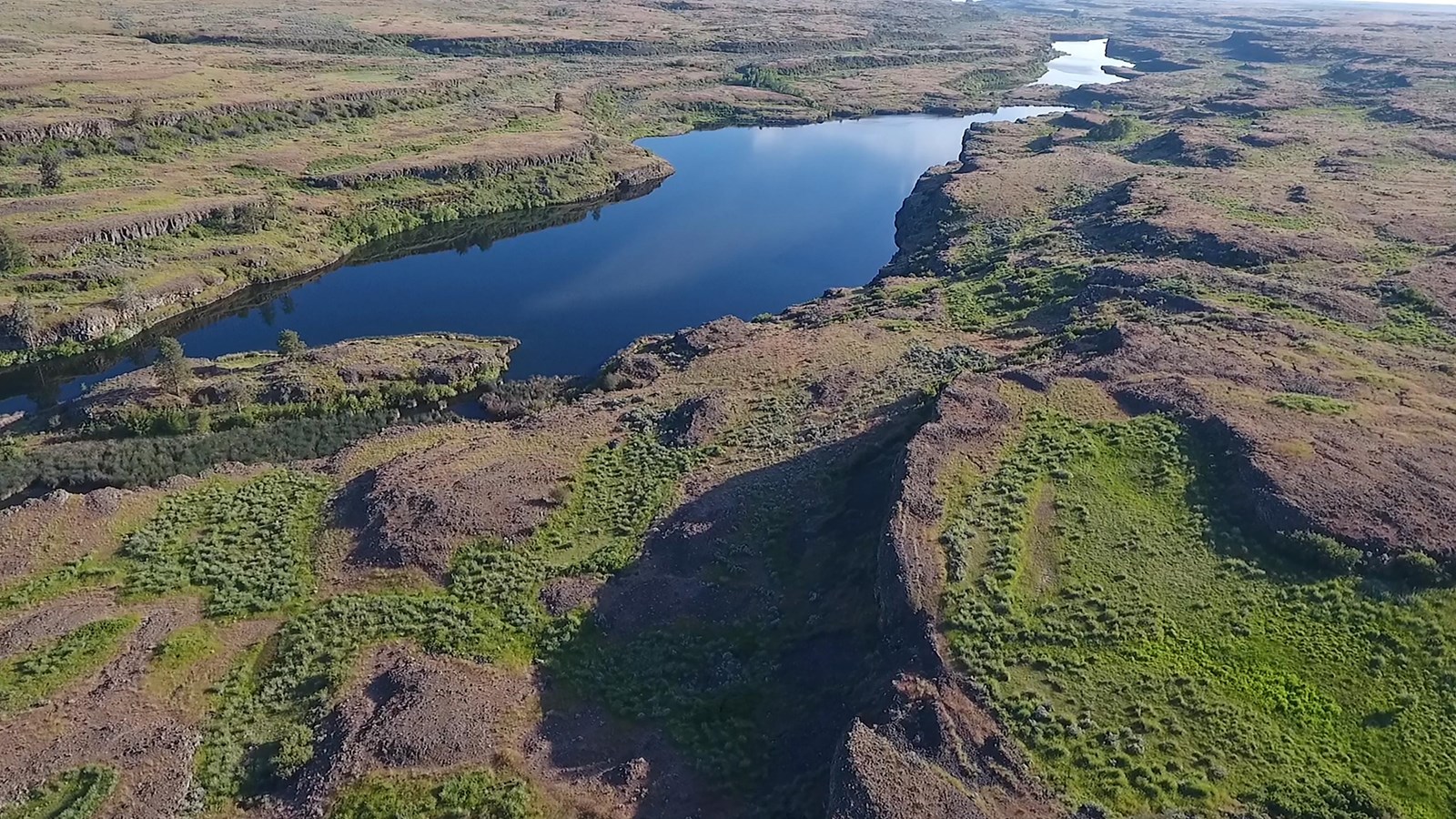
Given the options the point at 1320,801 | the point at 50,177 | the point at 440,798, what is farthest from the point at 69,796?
the point at 50,177

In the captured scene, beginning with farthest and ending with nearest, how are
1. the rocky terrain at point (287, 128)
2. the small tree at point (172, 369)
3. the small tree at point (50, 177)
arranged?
the small tree at point (50, 177), the rocky terrain at point (287, 128), the small tree at point (172, 369)

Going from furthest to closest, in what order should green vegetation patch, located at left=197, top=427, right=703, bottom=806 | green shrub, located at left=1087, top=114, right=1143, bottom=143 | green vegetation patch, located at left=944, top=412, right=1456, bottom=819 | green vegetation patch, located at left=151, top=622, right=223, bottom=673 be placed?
green shrub, located at left=1087, top=114, right=1143, bottom=143
green vegetation patch, located at left=151, top=622, right=223, bottom=673
green vegetation patch, located at left=197, top=427, right=703, bottom=806
green vegetation patch, located at left=944, top=412, right=1456, bottom=819

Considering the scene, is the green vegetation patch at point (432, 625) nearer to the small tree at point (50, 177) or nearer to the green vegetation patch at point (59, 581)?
the green vegetation patch at point (59, 581)

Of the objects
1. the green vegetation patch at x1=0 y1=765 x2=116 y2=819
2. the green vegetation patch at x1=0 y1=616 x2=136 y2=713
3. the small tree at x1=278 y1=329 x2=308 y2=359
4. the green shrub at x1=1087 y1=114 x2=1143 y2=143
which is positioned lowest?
the green vegetation patch at x1=0 y1=765 x2=116 y2=819

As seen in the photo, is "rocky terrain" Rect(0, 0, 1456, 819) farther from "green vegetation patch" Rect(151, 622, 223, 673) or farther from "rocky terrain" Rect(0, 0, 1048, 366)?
"rocky terrain" Rect(0, 0, 1048, 366)

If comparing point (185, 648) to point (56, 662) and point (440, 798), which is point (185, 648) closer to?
point (56, 662)

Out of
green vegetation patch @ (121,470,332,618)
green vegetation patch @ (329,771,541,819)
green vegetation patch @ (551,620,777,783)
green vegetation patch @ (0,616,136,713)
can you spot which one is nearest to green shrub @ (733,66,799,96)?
green vegetation patch @ (121,470,332,618)


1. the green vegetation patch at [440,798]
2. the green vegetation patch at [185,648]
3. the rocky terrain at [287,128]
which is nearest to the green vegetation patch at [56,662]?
the green vegetation patch at [185,648]

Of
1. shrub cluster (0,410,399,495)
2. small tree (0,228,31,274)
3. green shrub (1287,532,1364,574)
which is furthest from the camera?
small tree (0,228,31,274)
